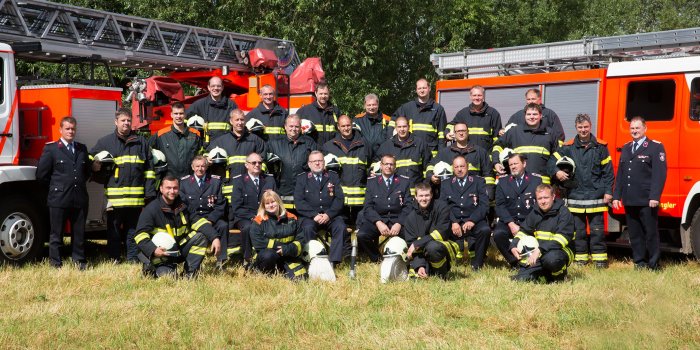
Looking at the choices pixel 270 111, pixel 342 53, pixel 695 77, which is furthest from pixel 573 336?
pixel 342 53

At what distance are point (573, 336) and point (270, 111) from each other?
5037mm

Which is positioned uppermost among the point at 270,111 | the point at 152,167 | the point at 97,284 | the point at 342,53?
the point at 342,53

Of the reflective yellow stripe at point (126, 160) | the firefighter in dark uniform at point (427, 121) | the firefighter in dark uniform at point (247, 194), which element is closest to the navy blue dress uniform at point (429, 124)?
the firefighter in dark uniform at point (427, 121)

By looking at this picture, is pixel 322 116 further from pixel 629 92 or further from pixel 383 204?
pixel 629 92

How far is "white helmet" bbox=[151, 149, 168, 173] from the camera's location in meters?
9.20

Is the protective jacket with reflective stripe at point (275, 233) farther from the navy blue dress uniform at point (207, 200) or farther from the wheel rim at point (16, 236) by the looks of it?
the wheel rim at point (16, 236)

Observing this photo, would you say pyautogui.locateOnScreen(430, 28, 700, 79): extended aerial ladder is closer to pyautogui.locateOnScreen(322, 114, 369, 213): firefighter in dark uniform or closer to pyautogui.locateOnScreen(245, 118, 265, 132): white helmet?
pyautogui.locateOnScreen(322, 114, 369, 213): firefighter in dark uniform

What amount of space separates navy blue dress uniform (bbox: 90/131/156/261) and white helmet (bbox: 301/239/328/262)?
Result: 6.35 ft

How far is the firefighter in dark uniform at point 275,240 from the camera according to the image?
818cm

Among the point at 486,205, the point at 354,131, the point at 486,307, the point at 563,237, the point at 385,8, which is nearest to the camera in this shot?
the point at 486,307

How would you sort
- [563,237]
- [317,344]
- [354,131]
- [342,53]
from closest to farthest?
[317,344]
[563,237]
[354,131]
[342,53]

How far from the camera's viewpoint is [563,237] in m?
7.91

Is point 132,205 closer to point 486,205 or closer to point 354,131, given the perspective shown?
point 354,131

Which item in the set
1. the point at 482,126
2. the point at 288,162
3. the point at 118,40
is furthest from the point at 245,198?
the point at 118,40
